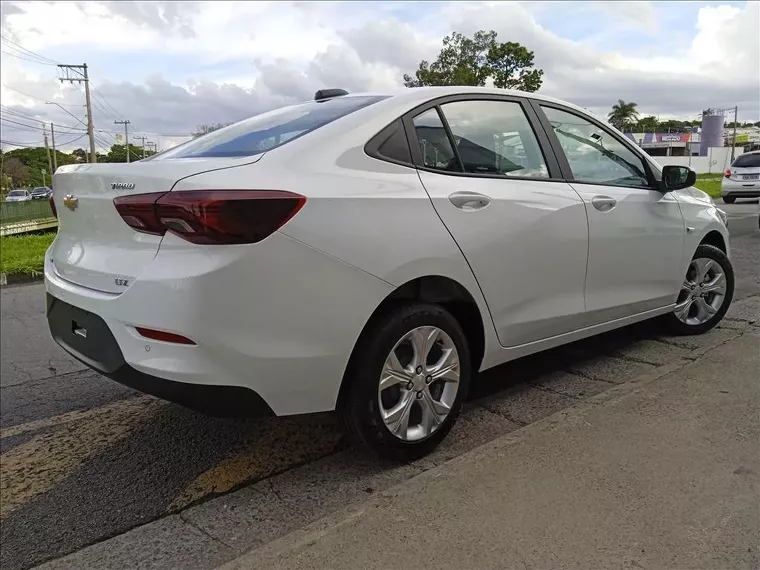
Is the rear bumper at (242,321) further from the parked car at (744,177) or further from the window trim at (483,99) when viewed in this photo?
the parked car at (744,177)

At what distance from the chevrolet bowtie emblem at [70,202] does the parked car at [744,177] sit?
19.3m

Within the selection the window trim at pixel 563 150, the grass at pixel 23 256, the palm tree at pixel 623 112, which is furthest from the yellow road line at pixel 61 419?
the palm tree at pixel 623 112

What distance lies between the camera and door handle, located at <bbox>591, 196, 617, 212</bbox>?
3.45 m

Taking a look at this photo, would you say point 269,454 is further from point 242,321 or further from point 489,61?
point 489,61

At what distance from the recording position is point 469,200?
2828 millimetres

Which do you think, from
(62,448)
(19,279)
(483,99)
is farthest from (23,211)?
(483,99)

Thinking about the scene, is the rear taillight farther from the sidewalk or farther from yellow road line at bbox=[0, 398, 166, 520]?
yellow road line at bbox=[0, 398, 166, 520]

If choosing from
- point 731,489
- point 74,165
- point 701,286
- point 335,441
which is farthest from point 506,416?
point 74,165

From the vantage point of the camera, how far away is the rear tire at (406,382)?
253 cm

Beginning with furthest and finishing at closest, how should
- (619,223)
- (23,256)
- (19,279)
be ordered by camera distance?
(23,256) → (19,279) → (619,223)

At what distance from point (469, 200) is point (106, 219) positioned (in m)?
1.51

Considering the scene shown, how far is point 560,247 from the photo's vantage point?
3217 millimetres

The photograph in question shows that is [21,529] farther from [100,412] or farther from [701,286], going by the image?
[701,286]

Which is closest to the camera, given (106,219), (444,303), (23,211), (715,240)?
(106,219)
